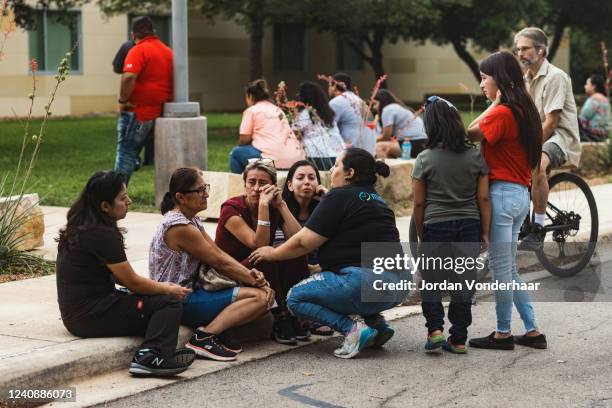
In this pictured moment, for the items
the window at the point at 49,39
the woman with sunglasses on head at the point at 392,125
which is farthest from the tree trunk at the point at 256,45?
the woman with sunglasses on head at the point at 392,125

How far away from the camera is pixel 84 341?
6.06 metres

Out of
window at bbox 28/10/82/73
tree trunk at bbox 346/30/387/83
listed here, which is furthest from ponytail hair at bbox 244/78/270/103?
tree trunk at bbox 346/30/387/83

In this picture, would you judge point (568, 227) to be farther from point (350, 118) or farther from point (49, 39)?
point (49, 39)

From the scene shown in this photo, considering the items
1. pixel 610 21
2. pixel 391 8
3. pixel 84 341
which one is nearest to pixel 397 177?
pixel 84 341

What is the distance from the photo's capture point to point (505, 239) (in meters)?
6.52

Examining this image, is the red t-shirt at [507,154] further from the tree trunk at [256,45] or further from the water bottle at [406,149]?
the tree trunk at [256,45]

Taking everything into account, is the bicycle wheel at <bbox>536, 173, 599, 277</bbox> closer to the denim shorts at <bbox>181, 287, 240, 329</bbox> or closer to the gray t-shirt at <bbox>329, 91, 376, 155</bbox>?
the gray t-shirt at <bbox>329, 91, 376, 155</bbox>

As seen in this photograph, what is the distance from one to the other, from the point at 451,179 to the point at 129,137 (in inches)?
241

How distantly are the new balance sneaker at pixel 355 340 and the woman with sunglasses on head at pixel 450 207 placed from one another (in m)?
0.35

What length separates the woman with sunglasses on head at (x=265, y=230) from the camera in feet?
22.1

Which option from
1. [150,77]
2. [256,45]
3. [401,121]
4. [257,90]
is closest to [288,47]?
[256,45]

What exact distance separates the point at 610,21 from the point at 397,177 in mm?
30086

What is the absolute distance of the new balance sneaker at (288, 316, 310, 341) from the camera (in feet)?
22.3

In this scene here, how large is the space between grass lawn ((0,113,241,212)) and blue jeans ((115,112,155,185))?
1.70 feet
